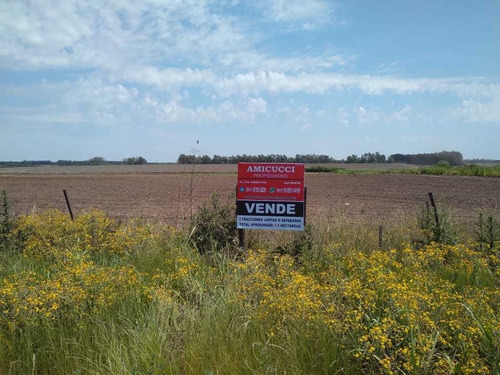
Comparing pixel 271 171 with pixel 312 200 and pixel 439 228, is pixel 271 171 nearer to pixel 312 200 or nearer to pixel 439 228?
pixel 439 228

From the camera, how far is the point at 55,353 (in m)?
4.09

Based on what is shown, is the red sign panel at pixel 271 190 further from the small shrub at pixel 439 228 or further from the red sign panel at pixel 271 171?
the small shrub at pixel 439 228

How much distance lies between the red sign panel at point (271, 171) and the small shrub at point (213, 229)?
94 cm

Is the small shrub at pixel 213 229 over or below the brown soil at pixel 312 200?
over

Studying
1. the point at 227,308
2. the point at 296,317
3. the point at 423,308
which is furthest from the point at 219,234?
the point at 423,308

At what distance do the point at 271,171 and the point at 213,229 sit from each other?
5.19 ft

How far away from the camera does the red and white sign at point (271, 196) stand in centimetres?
759

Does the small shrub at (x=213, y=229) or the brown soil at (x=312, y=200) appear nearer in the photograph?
the small shrub at (x=213, y=229)

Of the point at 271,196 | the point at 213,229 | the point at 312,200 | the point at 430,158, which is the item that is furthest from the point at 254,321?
→ the point at 430,158

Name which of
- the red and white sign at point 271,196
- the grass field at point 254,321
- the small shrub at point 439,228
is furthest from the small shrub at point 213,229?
the small shrub at point 439,228

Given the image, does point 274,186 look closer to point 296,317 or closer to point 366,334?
point 296,317

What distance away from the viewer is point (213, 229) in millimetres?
7945

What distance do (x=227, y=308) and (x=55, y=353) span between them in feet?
5.81

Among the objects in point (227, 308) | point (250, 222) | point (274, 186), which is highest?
point (274, 186)
